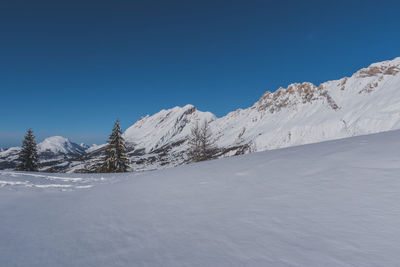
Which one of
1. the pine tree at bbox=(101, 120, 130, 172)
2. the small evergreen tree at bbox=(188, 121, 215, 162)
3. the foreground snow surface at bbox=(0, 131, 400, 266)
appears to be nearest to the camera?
the foreground snow surface at bbox=(0, 131, 400, 266)

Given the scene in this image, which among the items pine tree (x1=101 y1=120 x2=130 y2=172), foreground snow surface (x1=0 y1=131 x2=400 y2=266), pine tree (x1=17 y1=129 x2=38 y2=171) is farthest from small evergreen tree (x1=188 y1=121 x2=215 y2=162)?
foreground snow surface (x1=0 y1=131 x2=400 y2=266)

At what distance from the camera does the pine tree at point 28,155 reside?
26.5 m

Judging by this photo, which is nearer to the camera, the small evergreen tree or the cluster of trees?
the cluster of trees

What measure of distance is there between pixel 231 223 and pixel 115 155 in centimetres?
2498

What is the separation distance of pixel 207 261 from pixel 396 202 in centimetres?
339

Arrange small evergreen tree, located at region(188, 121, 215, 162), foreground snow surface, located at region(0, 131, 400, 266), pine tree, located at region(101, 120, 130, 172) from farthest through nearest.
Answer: small evergreen tree, located at region(188, 121, 215, 162) < pine tree, located at region(101, 120, 130, 172) < foreground snow surface, located at region(0, 131, 400, 266)

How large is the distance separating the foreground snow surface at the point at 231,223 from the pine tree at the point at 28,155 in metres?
27.1

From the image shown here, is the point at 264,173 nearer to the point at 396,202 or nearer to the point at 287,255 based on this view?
the point at 396,202

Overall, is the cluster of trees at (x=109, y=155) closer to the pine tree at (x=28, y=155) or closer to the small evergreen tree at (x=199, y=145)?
the pine tree at (x=28, y=155)

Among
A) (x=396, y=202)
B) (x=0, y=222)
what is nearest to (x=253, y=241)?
(x=396, y=202)

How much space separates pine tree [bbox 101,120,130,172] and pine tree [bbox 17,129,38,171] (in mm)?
10145

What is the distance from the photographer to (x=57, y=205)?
5.21 meters

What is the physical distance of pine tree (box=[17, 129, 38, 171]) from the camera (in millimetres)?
26484

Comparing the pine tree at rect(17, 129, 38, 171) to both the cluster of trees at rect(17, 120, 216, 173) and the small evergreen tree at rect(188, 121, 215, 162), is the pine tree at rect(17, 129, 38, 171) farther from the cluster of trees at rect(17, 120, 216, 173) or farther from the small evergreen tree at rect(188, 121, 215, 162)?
the small evergreen tree at rect(188, 121, 215, 162)
